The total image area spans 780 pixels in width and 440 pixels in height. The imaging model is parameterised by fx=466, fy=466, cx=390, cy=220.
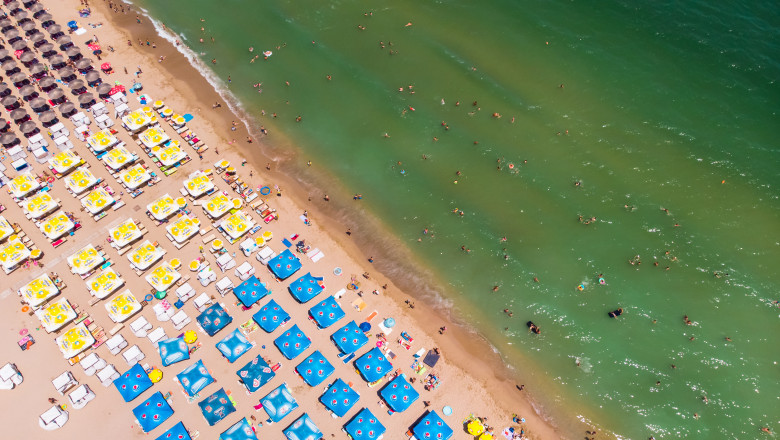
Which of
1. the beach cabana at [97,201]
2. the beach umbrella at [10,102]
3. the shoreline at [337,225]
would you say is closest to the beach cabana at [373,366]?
the shoreline at [337,225]

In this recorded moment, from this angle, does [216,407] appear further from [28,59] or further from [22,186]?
[28,59]

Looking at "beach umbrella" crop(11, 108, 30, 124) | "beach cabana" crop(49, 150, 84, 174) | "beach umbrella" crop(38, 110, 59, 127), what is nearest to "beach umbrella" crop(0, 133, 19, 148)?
"beach umbrella" crop(11, 108, 30, 124)

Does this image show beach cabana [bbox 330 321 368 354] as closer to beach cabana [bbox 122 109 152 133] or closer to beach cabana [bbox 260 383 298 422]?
beach cabana [bbox 260 383 298 422]

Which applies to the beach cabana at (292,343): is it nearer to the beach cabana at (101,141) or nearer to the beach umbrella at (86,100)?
the beach cabana at (101,141)

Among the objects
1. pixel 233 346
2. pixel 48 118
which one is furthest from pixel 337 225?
pixel 48 118

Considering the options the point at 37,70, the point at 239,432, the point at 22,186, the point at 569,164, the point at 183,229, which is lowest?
the point at 239,432

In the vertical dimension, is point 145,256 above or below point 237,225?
below
